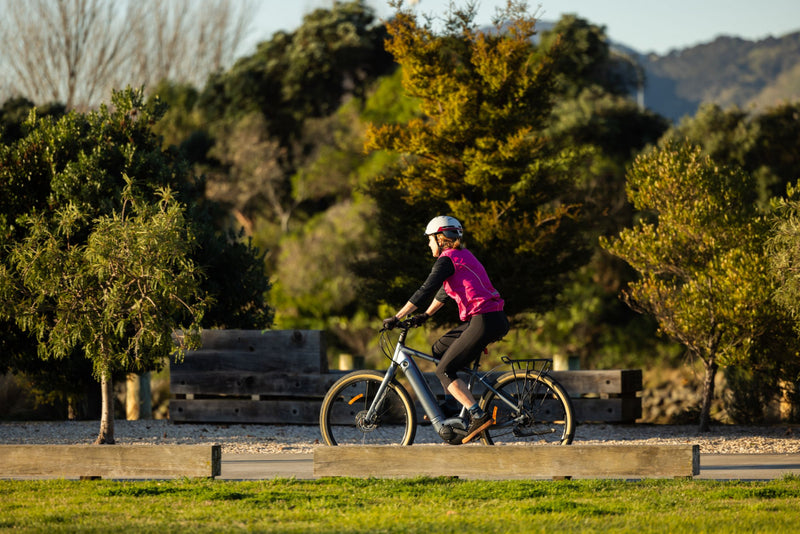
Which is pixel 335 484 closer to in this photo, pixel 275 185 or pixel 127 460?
pixel 127 460

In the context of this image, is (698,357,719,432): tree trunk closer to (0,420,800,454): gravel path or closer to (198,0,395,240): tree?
(0,420,800,454): gravel path

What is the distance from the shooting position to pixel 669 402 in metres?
25.5

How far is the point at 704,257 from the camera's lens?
12609mm

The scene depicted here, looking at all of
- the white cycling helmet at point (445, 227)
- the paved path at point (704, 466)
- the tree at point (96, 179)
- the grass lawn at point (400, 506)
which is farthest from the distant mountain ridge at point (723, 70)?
the grass lawn at point (400, 506)

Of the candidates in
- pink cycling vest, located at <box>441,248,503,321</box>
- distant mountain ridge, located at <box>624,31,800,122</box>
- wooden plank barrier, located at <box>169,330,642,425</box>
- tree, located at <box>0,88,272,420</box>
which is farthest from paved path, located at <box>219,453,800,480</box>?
distant mountain ridge, located at <box>624,31,800,122</box>

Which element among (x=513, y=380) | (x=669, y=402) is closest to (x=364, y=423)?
(x=513, y=380)

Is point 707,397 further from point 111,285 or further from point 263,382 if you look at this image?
point 111,285

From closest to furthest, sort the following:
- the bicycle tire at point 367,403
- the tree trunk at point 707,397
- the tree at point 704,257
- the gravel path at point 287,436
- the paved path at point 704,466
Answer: the paved path at point 704,466 < the bicycle tire at point 367,403 < the gravel path at point 287,436 < the tree at point 704,257 < the tree trunk at point 707,397

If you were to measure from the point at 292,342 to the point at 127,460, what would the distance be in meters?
5.83

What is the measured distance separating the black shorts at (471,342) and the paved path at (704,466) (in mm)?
1435

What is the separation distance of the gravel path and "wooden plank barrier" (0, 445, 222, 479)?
292 cm

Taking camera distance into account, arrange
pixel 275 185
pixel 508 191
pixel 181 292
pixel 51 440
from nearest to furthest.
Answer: pixel 181 292, pixel 51 440, pixel 508 191, pixel 275 185

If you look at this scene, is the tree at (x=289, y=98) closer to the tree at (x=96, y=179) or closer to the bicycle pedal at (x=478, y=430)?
the tree at (x=96, y=179)

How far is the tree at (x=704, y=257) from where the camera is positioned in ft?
38.9
